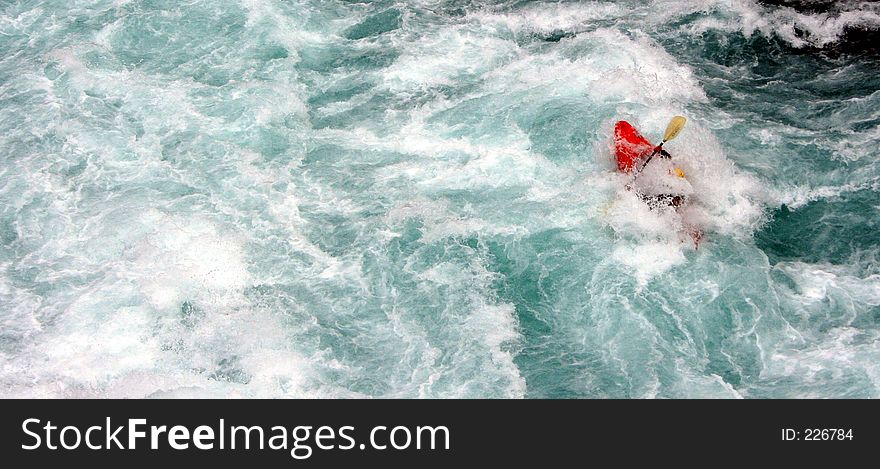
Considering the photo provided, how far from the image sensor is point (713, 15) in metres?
12.6

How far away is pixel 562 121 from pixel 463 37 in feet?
8.56

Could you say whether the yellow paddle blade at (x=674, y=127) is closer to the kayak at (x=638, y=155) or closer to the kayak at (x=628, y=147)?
the kayak at (x=638, y=155)

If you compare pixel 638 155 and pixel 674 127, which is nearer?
pixel 674 127

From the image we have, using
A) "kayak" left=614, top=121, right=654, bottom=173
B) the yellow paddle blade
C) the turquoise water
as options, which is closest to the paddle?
the yellow paddle blade

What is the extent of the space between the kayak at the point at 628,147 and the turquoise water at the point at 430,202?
0.33 meters

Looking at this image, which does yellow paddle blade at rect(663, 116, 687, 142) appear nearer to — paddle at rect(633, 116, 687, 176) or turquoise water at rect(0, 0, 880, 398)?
paddle at rect(633, 116, 687, 176)

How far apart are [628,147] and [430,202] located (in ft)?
8.56

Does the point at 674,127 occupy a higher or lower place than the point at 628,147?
higher

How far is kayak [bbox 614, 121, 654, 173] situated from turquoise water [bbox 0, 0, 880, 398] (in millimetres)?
331

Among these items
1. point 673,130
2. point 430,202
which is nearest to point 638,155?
point 673,130

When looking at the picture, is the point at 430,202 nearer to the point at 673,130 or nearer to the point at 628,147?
the point at 628,147

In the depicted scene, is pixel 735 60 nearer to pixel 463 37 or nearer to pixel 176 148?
pixel 463 37

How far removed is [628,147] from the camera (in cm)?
973
